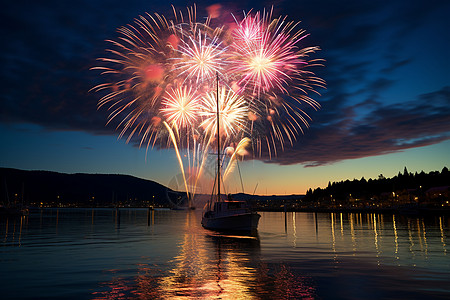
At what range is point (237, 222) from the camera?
4938 cm

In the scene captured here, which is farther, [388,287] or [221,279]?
[221,279]

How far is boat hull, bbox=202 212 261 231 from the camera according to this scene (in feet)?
157

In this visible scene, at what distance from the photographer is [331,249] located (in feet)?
107

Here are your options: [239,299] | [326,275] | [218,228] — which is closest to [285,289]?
[239,299]

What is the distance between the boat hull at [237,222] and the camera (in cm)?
4791

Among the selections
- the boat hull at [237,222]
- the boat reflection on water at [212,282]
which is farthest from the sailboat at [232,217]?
the boat reflection on water at [212,282]

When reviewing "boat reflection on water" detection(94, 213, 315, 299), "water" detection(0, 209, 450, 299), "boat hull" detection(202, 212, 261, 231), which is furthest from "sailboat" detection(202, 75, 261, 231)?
"boat reflection on water" detection(94, 213, 315, 299)

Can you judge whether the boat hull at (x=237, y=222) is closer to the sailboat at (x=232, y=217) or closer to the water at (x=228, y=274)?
the sailboat at (x=232, y=217)

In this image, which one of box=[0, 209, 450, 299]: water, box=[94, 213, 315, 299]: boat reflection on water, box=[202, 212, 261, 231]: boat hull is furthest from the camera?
box=[202, 212, 261, 231]: boat hull

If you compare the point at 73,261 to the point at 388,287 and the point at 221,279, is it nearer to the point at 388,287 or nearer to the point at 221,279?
the point at 221,279

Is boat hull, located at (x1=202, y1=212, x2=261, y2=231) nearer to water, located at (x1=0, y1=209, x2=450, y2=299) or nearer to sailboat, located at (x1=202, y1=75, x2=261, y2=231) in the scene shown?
sailboat, located at (x1=202, y1=75, x2=261, y2=231)

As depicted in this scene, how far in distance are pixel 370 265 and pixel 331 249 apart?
9.40 m

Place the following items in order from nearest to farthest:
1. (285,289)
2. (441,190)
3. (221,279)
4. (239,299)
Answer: (239,299)
(285,289)
(221,279)
(441,190)

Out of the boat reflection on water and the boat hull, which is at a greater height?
the boat hull
